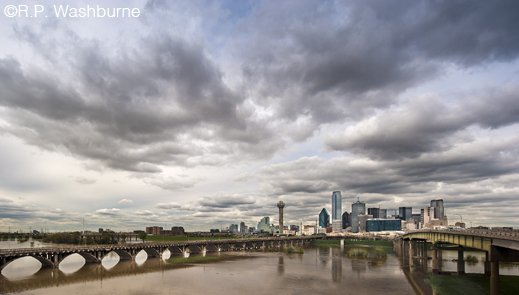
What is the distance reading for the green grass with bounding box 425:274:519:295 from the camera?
200ft

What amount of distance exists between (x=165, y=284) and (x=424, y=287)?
56214 mm

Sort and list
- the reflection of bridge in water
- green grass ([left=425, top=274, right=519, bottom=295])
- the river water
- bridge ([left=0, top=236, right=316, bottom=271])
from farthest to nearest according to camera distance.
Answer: bridge ([left=0, top=236, right=316, bottom=271]) → the reflection of bridge in water → the river water → green grass ([left=425, top=274, right=519, bottom=295])

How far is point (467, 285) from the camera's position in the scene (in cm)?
6731

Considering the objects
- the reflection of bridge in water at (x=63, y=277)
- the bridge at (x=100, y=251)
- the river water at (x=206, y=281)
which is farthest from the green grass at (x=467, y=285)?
the bridge at (x=100, y=251)

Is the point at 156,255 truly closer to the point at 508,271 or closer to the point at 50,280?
the point at 50,280

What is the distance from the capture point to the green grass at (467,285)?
6103cm

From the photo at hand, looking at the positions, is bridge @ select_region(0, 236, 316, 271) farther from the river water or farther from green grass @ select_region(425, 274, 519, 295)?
green grass @ select_region(425, 274, 519, 295)

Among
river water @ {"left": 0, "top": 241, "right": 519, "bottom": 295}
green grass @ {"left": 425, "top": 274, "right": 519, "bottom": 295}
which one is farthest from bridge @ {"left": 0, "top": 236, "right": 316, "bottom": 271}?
green grass @ {"left": 425, "top": 274, "right": 519, "bottom": 295}

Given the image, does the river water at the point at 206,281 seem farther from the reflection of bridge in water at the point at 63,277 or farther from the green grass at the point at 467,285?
the green grass at the point at 467,285

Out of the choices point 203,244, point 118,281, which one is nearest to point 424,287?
point 118,281

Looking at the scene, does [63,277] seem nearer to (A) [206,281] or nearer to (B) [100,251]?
(B) [100,251]

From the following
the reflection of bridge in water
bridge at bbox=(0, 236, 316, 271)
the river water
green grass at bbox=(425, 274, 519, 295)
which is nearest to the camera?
green grass at bbox=(425, 274, 519, 295)

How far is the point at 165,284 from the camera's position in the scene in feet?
219

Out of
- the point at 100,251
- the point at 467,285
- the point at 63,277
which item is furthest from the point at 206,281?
the point at 467,285
